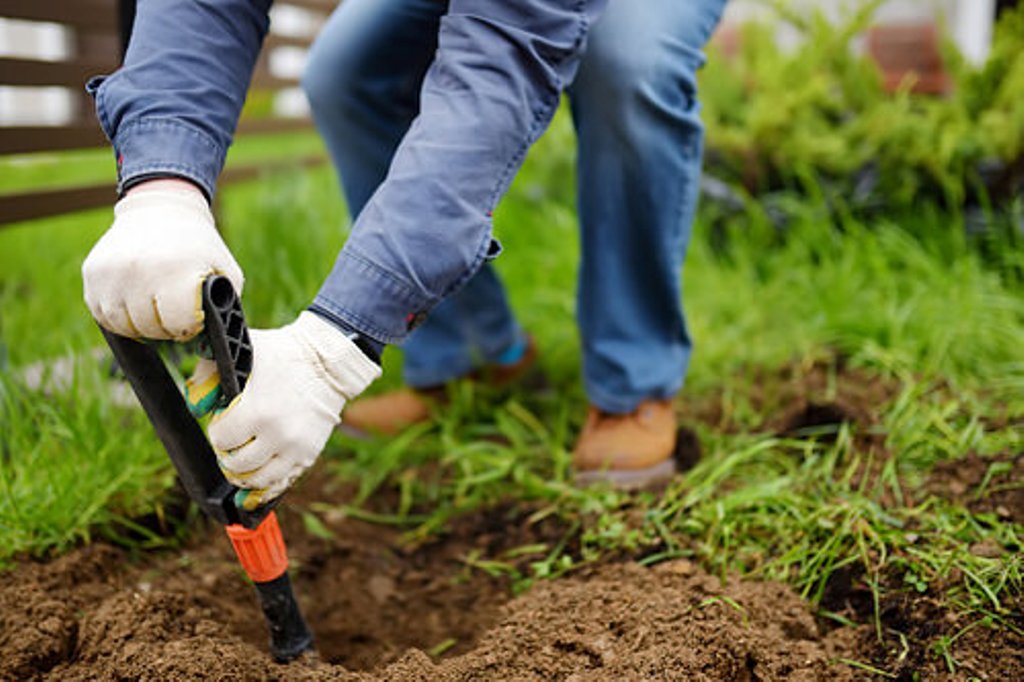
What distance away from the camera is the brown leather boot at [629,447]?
1.71m

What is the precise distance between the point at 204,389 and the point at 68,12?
5.40 feet

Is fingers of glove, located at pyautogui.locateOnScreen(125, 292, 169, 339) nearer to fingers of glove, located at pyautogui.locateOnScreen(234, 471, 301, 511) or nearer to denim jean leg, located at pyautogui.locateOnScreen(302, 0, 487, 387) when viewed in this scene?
fingers of glove, located at pyautogui.locateOnScreen(234, 471, 301, 511)

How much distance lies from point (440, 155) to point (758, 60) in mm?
2191

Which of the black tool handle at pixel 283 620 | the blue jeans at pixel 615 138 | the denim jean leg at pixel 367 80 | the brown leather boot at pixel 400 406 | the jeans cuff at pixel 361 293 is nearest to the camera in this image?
the jeans cuff at pixel 361 293

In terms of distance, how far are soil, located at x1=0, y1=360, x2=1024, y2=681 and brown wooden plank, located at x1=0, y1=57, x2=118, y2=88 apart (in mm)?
1170

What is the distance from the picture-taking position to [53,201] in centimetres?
223

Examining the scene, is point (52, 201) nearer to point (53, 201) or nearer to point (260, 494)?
point (53, 201)

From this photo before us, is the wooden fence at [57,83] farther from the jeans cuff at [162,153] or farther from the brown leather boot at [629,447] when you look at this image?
the brown leather boot at [629,447]

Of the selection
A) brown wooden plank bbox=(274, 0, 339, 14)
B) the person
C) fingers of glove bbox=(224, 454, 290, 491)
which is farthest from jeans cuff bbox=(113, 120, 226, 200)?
brown wooden plank bbox=(274, 0, 339, 14)

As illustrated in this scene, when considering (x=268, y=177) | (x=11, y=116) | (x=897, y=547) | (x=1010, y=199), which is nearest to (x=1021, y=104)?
(x=1010, y=199)

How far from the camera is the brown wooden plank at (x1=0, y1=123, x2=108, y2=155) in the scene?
204 centimetres

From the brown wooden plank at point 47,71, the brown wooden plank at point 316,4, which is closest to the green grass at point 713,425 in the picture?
the brown wooden plank at point 47,71

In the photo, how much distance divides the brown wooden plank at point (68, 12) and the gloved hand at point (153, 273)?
1270 millimetres

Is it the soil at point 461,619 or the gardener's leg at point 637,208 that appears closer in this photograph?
the soil at point 461,619
